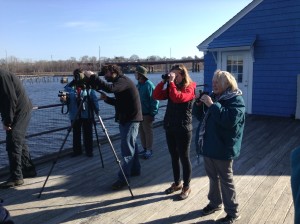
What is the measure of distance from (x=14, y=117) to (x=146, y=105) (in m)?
→ 2.01

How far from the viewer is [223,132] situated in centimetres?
286

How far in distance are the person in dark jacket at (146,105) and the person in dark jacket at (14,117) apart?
1.73m

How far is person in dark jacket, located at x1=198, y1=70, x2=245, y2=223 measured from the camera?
274 centimetres

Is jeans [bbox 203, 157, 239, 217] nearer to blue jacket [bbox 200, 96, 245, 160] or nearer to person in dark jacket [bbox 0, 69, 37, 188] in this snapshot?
blue jacket [bbox 200, 96, 245, 160]

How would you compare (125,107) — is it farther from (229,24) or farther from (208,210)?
(229,24)

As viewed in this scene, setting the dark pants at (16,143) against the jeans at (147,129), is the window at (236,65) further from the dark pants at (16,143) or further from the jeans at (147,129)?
the dark pants at (16,143)

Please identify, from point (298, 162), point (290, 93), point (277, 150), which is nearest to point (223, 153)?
point (298, 162)

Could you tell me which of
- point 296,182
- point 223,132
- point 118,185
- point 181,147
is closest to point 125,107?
point 181,147

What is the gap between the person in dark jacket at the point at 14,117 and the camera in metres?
3.80

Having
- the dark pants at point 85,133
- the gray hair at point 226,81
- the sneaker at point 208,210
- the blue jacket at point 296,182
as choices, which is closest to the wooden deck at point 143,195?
the sneaker at point 208,210

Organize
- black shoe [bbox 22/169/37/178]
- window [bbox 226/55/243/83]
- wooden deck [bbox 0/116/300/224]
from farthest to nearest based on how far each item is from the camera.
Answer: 1. window [bbox 226/55/243/83]
2. black shoe [bbox 22/169/37/178]
3. wooden deck [bbox 0/116/300/224]

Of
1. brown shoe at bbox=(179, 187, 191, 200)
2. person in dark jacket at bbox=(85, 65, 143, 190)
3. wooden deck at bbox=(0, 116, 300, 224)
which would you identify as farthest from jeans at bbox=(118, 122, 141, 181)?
brown shoe at bbox=(179, 187, 191, 200)

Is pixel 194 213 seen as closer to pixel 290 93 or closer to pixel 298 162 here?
pixel 298 162

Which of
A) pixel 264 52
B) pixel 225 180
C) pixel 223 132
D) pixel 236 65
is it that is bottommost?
pixel 225 180
